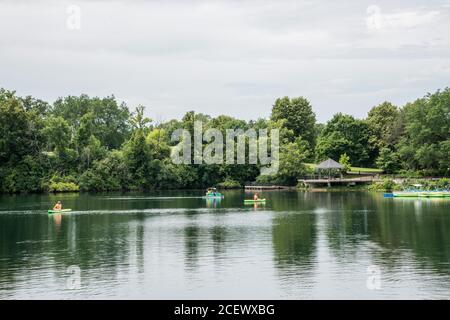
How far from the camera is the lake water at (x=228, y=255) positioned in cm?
2214

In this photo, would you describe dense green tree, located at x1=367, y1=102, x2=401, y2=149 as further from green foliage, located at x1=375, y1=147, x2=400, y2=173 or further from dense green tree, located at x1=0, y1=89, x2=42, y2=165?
dense green tree, located at x1=0, y1=89, x2=42, y2=165

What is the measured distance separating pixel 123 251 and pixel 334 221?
55.6 ft

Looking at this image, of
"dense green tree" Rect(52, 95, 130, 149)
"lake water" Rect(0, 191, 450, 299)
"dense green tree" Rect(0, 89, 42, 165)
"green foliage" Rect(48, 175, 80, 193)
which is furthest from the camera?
"dense green tree" Rect(52, 95, 130, 149)

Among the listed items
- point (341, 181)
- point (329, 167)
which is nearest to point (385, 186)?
point (341, 181)

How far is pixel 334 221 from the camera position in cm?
4281

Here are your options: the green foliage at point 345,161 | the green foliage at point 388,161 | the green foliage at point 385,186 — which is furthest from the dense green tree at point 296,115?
the green foliage at point 385,186

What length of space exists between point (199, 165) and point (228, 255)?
6691 centimetres

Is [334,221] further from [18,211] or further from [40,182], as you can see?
[40,182]

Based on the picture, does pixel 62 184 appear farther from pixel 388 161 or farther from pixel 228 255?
pixel 228 255

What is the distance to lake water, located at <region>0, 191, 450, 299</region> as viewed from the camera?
22.1 meters

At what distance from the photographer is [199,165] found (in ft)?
314

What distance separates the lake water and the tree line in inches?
1351

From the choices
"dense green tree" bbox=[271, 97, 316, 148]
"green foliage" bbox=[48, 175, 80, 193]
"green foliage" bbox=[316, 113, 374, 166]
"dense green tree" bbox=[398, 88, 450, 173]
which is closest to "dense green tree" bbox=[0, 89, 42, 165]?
"green foliage" bbox=[48, 175, 80, 193]
